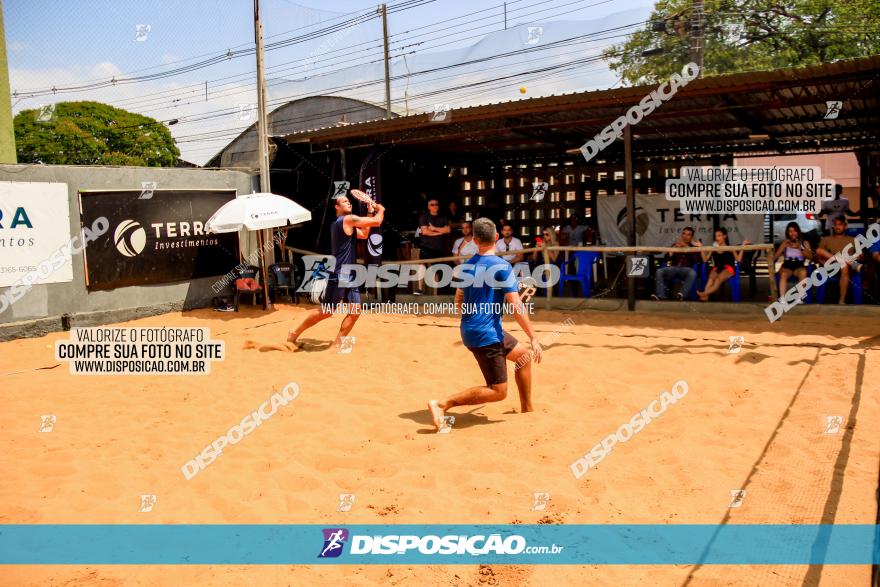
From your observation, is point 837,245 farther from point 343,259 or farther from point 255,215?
point 255,215

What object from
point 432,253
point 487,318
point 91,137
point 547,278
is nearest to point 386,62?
point 432,253

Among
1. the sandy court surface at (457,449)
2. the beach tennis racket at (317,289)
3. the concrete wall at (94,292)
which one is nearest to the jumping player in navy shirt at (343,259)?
the sandy court surface at (457,449)

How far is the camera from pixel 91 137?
46.0 meters

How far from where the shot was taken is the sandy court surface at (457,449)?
4039 mm

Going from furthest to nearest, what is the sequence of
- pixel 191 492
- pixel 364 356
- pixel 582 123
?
pixel 582 123, pixel 364 356, pixel 191 492

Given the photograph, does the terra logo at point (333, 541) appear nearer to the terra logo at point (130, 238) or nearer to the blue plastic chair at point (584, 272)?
the blue plastic chair at point (584, 272)

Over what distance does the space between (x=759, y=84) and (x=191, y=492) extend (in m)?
8.78

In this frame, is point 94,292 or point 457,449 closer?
point 457,449

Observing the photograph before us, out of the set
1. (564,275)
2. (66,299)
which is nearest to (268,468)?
(66,299)

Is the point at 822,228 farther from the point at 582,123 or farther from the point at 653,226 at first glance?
the point at 582,123

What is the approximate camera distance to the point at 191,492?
459 centimetres

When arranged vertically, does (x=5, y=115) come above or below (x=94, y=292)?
above

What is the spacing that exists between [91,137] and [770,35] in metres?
41.0

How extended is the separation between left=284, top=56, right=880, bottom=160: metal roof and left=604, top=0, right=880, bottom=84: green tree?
1267 cm
